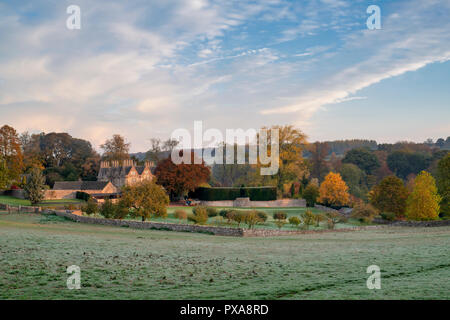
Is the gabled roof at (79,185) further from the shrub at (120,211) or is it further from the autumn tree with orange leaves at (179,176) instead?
the shrub at (120,211)

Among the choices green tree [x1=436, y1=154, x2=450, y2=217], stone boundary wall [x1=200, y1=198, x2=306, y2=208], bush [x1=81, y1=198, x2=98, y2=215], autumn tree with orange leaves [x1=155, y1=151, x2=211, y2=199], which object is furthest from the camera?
autumn tree with orange leaves [x1=155, y1=151, x2=211, y2=199]

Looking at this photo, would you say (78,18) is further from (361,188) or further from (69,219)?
(361,188)

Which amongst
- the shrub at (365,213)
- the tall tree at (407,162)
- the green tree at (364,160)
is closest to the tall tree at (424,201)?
the shrub at (365,213)

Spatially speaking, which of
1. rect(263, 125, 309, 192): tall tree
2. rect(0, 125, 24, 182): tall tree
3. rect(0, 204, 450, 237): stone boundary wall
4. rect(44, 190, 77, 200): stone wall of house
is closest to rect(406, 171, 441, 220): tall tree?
Result: rect(0, 204, 450, 237): stone boundary wall

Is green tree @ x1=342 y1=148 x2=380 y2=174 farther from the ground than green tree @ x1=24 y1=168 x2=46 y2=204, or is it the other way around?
green tree @ x1=342 y1=148 x2=380 y2=174

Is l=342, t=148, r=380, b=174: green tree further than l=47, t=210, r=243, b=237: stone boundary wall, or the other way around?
l=342, t=148, r=380, b=174: green tree

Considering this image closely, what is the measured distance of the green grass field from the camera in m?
9.37

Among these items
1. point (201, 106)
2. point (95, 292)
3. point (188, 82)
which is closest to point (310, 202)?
point (201, 106)

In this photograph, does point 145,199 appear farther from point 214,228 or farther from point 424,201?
point 424,201

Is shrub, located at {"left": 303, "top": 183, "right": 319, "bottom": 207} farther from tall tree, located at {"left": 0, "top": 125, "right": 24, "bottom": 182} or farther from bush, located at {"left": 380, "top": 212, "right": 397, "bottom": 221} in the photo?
tall tree, located at {"left": 0, "top": 125, "right": 24, "bottom": 182}

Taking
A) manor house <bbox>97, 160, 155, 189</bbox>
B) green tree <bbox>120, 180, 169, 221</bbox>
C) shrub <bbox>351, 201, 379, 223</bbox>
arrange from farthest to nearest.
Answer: manor house <bbox>97, 160, 155, 189</bbox>, shrub <bbox>351, 201, 379, 223</bbox>, green tree <bbox>120, 180, 169, 221</bbox>

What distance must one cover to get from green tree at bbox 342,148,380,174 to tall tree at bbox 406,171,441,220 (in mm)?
54078

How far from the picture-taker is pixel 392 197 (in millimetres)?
43812

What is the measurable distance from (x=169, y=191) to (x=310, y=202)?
81.1 ft
